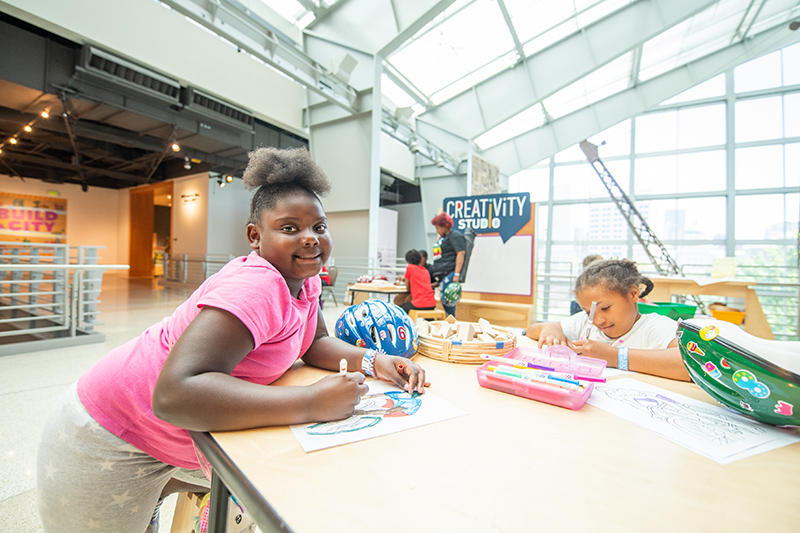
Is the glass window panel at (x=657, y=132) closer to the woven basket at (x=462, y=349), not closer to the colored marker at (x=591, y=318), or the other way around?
the colored marker at (x=591, y=318)

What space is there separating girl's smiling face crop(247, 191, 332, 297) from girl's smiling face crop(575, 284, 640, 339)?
1.10 m

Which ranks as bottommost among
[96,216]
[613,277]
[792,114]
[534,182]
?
[613,277]

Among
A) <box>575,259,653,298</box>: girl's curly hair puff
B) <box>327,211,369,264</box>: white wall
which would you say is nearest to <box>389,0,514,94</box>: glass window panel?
<box>327,211,369,264</box>: white wall

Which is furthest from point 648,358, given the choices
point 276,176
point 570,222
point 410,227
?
point 410,227

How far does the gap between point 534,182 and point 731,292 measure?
938 cm

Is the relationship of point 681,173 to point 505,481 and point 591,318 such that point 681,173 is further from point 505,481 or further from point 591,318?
point 505,481

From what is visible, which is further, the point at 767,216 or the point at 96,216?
the point at 96,216

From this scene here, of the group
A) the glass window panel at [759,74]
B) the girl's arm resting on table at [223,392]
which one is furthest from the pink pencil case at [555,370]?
the glass window panel at [759,74]

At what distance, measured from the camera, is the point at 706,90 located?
9.82m

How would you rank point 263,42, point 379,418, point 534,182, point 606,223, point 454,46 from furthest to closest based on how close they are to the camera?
→ point 534,182, point 606,223, point 454,46, point 263,42, point 379,418

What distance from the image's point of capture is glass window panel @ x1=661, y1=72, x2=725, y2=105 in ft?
31.8

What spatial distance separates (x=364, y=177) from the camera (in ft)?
22.7

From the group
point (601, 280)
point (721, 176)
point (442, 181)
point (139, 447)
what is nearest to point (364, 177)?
point (442, 181)

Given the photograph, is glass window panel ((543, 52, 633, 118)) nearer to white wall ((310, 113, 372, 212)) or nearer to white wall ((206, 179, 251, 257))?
white wall ((310, 113, 372, 212))
